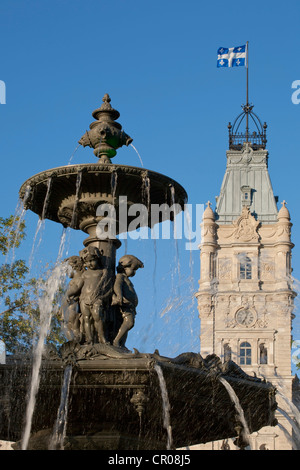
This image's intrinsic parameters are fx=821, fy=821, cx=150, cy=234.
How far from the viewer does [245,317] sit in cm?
6506

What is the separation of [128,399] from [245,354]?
2199 inches

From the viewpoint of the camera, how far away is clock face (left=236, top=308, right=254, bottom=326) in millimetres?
64812

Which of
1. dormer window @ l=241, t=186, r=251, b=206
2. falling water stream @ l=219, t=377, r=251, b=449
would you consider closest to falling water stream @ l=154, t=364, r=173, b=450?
falling water stream @ l=219, t=377, r=251, b=449

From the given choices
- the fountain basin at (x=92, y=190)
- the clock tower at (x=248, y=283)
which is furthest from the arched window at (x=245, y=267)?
the fountain basin at (x=92, y=190)

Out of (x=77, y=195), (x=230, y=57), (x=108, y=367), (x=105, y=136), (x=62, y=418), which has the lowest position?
(x=62, y=418)

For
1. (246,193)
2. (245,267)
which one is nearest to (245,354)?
(245,267)

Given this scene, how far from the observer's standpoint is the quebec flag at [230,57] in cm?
6662

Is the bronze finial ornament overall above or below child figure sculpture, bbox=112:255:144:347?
above

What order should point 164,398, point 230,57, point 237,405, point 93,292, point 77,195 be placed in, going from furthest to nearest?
1. point 230,57
2. point 77,195
3. point 93,292
4. point 237,405
5. point 164,398

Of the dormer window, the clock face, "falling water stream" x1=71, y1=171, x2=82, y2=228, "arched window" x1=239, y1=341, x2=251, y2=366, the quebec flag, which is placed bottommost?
"falling water stream" x1=71, y1=171, x2=82, y2=228

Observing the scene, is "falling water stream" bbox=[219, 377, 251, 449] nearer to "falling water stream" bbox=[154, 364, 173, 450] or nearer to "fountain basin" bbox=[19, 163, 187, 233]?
"falling water stream" bbox=[154, 364, 173, 450]

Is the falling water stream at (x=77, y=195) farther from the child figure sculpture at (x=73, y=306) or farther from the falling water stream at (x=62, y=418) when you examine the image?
the falling water stream at (x=62, y=418)

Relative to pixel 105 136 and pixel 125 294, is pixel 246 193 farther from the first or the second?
pixel 125 294
